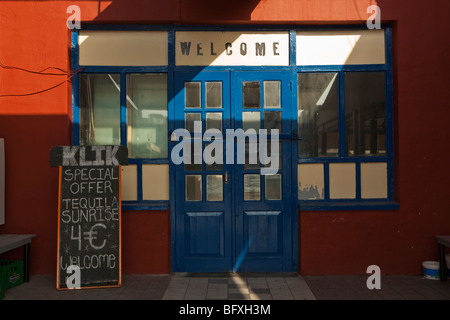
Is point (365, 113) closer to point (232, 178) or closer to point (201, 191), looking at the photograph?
point (232, 178)

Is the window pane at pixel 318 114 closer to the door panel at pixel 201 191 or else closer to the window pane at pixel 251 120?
the window pane at pixel 251 120

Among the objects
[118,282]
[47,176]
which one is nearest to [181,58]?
[47,176]

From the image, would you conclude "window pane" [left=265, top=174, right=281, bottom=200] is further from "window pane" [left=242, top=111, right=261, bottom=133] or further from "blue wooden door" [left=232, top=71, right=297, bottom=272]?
"window pane" [left=242, top=111, right=261, bottom=133]

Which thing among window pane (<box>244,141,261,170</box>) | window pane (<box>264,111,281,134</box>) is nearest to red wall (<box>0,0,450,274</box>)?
window pane (<box>244,141,261,170</box>)

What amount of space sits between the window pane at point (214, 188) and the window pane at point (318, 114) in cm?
125

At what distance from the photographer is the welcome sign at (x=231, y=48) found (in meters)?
5.70

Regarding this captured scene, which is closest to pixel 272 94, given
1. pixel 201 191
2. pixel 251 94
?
pixel 251 94

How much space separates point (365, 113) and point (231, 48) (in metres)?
2.16

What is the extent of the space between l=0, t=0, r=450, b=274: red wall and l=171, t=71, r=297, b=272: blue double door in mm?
479

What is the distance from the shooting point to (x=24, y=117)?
18.2 ft

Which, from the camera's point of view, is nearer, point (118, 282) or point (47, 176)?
point (118, 282)

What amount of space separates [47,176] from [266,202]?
3.13m

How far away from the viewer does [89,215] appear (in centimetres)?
513

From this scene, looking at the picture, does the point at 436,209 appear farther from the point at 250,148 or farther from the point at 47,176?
the point at 47,176
